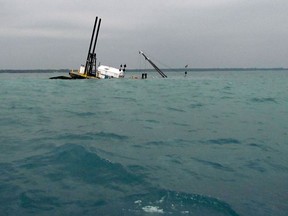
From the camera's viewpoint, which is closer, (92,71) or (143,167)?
(143,167)

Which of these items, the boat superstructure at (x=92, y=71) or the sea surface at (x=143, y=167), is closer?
the sea surface at (x=143, y=167)

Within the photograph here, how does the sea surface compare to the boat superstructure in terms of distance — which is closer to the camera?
the sea surface

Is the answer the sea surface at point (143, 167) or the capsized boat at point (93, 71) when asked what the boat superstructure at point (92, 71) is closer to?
the capsized boat at point (93, 71)

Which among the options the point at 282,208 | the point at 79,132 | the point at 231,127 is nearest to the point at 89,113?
the point at 79,132

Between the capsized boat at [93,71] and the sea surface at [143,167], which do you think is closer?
the sea surface at [143,167]

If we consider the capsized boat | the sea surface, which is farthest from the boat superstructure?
the sea surface

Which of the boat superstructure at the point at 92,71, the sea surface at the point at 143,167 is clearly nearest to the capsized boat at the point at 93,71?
the boat superstructure at the point at 92,71

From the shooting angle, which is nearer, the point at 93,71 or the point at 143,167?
the point at 143,167

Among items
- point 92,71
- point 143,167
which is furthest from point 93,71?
point 143,167

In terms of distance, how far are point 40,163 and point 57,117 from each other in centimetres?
950

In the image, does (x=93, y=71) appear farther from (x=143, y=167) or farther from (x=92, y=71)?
(x=143, y=167)

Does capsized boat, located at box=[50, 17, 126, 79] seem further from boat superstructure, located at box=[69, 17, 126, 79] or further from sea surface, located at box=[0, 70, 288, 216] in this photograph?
sea surface, located at box=[0, 70, 288, 216]

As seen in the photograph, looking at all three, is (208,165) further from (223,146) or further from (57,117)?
(57,117)

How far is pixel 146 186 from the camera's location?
8109 millimetres
